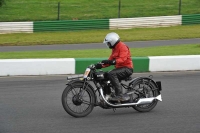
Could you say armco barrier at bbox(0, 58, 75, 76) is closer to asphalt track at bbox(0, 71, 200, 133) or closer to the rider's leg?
asphalt track at bbox(0, 71, 200, 133)

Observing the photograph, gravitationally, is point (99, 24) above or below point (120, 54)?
above

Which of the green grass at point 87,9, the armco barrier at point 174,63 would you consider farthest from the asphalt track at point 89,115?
the green grass at point 87,9

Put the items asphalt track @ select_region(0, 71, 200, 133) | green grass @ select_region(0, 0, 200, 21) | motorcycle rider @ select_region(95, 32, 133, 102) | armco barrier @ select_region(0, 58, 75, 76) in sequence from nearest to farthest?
asphalt track @ select_region(0, 71, 200, 133) < motorcycle rider @ select_region(95, 32, 133, 102) < armco barrier @ select_region(0, 58, 75, 76) < green grass @ select_region(0, 0, 200, 21)

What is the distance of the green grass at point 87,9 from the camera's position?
32.9 meters

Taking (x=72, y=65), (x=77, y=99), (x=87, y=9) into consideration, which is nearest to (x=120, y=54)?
(x=77, y=99)

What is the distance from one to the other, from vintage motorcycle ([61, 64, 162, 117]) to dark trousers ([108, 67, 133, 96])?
0.33 ft

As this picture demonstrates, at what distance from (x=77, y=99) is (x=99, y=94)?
460 millimetres

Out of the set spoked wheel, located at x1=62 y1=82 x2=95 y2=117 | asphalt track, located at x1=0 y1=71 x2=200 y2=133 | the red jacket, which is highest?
the red jacket

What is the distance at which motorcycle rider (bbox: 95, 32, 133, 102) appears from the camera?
28.8 feet

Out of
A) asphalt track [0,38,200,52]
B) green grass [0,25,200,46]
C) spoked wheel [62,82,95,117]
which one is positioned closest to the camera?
spoked wheel [62,82,95,117]

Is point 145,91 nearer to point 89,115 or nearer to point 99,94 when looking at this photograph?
point 99,94

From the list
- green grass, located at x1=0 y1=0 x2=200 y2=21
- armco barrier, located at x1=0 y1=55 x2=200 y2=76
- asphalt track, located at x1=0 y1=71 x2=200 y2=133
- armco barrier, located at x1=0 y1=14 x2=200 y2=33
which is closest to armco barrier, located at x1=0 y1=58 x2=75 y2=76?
armco barrier, located at x1=0 y1=55 x2=200 y2=76

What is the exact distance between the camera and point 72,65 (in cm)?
1401

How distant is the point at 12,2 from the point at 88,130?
2835cm
